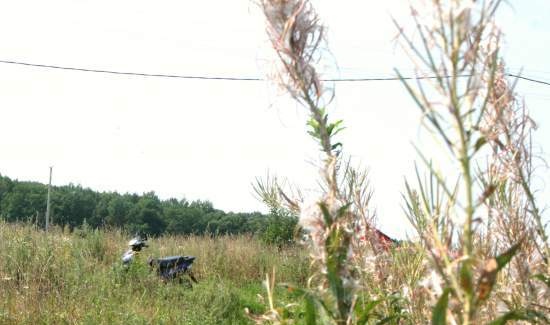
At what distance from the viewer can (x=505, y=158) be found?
62.1 inches

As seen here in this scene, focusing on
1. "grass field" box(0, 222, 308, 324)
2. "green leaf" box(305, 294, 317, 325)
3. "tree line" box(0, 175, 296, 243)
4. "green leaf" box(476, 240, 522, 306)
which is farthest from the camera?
"tree line" box(0, 175, 296, 243)

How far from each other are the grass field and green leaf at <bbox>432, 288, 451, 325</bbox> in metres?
5.98

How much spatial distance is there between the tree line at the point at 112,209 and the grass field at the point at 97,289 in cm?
3713

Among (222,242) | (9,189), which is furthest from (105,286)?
(9,189)

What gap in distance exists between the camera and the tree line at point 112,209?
5197 centimetres

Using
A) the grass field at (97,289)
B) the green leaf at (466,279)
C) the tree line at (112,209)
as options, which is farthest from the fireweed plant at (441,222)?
the tree line at (112,209)

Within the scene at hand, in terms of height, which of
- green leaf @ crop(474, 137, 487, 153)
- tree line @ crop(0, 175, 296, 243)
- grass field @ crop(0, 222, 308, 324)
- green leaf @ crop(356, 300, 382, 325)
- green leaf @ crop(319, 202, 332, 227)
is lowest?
grass field @ crop(0, 222, 308, 324)

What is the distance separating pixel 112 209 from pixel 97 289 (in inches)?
1947

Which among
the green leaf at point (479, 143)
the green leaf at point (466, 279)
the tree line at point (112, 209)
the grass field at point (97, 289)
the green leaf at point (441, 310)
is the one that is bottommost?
the grass field at point (97, 289)

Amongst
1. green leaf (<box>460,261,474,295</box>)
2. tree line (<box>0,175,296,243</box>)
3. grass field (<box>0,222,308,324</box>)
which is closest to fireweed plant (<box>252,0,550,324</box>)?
green leaf (<box>460,261,474,295</box>)

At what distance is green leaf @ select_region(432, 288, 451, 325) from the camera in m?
0.83

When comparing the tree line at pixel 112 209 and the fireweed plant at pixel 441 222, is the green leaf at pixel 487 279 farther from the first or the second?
the tree line at pixel 112 209

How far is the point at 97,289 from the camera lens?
7.57m

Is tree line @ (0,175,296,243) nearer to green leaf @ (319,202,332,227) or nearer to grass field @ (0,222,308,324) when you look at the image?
grass field @ (0,222,308,324)
